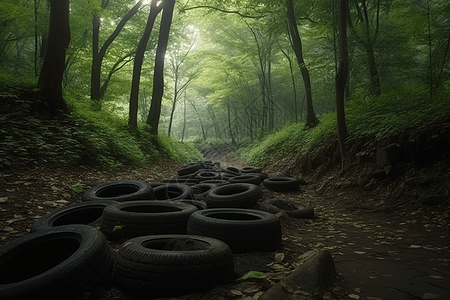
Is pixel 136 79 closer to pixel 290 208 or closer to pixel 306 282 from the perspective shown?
pixel 290 208

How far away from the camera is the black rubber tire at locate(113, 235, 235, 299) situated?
2004 mm

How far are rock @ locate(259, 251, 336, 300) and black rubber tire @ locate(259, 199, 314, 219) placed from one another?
2.46 m

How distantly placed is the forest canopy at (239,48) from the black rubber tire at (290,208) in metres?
4.00

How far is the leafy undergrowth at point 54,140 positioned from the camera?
5746 millimetres

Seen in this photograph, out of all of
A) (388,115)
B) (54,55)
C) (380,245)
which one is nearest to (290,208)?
(380,245)

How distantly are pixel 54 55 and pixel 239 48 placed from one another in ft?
49.0

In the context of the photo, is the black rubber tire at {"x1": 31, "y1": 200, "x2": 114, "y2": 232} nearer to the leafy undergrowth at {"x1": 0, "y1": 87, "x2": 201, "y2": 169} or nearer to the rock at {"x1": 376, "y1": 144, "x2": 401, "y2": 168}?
the leafy undergrowth at {"x1": 0, "y1": 87, "x2": 201, "y2": 169}

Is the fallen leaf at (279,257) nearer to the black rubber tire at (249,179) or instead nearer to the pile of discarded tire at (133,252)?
the pile of discarded tire at (133,252)

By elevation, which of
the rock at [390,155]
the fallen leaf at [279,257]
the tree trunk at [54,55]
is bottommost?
the fallen leaf at [279,257]

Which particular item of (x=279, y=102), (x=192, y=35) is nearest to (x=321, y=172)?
(x=192, y=35)

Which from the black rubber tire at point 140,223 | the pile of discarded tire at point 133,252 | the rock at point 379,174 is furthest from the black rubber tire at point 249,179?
the black rubber tire at point 140,223

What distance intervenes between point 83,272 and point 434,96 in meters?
8.55

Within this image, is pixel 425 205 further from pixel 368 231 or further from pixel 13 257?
pixel 13 257

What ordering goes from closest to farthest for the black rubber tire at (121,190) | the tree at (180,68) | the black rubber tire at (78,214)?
1. the black rubber tire at (78,214)
2. the black rubber tire at (121,190)
3. the tree at (180,68)
